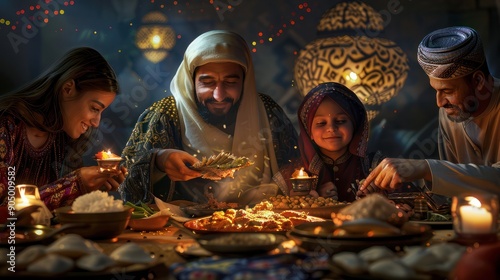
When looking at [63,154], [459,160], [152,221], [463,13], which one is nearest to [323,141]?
[459,160]

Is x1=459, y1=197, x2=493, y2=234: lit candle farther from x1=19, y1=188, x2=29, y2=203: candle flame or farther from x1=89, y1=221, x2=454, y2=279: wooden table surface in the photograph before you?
x1=19, y1=188, x2=29, y2=203: candle flame

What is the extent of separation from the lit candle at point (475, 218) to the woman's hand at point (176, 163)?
215cm

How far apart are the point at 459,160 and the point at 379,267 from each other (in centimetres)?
307

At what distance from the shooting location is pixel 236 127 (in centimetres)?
478

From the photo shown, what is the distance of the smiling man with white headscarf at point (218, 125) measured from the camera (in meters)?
4.57

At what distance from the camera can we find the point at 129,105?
7.37m

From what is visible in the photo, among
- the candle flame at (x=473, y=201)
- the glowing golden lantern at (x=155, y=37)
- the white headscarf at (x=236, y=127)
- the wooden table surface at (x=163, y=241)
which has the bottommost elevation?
the wooden table surface at (x=163, y=241)

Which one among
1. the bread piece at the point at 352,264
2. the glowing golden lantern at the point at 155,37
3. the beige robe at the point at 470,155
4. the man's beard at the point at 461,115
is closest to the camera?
the bread piece at the point at 352,264

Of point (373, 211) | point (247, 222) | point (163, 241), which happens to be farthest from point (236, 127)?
point (373, 211)

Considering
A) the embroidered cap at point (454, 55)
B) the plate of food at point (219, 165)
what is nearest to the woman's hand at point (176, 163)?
the plate of food at point (219, 165)

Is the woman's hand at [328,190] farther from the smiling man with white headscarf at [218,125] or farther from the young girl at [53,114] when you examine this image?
the young girl at [53,114]

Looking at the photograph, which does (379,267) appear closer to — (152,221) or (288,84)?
(152,221)

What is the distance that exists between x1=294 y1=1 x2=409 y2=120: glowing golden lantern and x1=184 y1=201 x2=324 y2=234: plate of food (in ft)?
13.1

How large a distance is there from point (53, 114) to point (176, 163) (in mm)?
865
